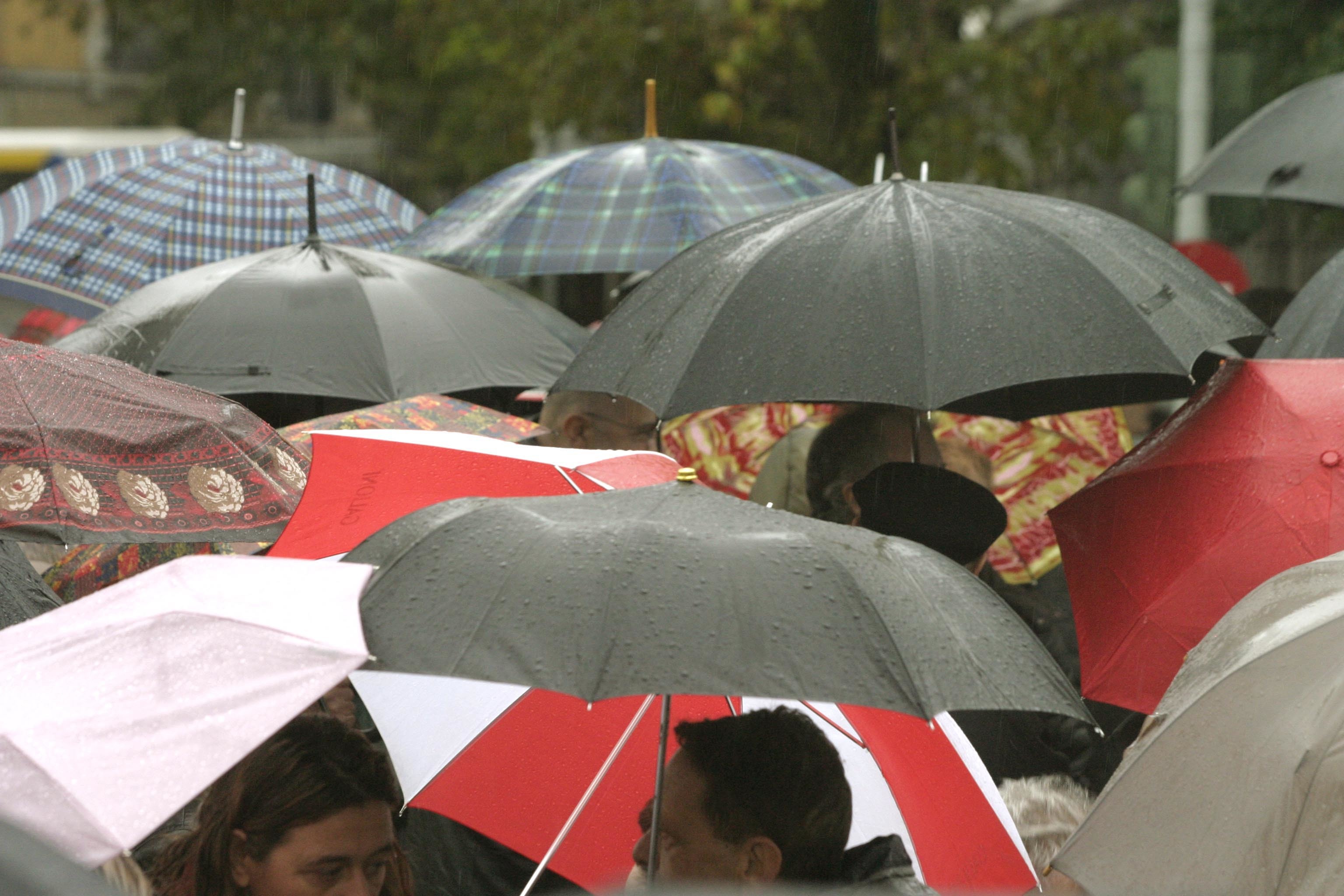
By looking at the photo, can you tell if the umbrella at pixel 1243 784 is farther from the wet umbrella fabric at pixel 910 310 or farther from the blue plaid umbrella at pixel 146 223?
the blue plaid umbrella at pixel 146 223

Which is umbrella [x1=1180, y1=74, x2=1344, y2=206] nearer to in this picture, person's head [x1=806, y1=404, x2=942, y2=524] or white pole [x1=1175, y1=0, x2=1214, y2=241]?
person's head [x1=806, y1=404, x2=942, y2=524]

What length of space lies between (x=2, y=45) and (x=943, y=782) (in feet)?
118

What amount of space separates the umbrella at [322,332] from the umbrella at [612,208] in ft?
2.80

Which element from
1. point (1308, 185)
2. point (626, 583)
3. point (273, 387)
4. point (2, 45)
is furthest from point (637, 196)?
→ point (2, 45)

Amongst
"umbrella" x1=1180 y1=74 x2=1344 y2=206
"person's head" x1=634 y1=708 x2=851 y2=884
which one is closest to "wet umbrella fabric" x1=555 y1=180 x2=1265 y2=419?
"person's head" x1=634 y1=708 x2=851 y2=884

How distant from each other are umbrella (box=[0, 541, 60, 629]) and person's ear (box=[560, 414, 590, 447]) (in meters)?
1.67

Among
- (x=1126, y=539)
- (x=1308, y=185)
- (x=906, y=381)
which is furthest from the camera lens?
(x=1308, y=185)

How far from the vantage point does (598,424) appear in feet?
17.4

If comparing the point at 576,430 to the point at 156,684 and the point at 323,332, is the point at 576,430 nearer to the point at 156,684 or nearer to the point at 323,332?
the point at 323,332

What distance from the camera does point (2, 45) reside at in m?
35.8

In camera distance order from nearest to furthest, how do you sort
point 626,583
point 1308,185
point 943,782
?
point 626,583 → point 943,782 → point 1308,185

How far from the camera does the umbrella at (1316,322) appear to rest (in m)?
4.91

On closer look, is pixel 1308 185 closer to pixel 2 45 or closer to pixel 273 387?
pixel 273 387

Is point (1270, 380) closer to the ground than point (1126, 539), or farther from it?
farther from it
